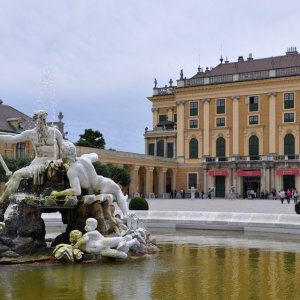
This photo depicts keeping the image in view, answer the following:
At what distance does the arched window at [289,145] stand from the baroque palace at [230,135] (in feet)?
0.33

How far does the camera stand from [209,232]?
54.7 feet

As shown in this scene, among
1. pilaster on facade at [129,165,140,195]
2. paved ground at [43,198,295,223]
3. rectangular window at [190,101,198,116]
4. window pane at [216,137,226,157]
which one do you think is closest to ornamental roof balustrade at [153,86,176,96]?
rectangular window at [190,101,198,116]

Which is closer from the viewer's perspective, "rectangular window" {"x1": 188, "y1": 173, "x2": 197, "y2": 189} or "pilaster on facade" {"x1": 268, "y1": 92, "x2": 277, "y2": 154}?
"pilaster on facade" {"x1": 268, "y1": 92, "x2": 277, "y2": 154}

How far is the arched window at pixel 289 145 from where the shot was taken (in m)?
59.0

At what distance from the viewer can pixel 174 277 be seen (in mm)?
8750

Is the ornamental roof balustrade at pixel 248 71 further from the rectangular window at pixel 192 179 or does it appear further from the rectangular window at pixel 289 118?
the rectangular window at pixel 192 179

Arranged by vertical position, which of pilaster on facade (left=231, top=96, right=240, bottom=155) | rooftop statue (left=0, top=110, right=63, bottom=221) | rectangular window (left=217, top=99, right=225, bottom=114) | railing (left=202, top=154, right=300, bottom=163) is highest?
rectangular window (left=217, top=99, right=225, bottom=114)

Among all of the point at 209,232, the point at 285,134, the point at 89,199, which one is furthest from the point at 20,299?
the point at 285,134

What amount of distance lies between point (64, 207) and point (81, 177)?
2.26 feet

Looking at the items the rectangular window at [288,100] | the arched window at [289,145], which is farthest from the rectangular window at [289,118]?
the arched window at [289,145]

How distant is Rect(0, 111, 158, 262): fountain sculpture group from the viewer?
33.9 ft

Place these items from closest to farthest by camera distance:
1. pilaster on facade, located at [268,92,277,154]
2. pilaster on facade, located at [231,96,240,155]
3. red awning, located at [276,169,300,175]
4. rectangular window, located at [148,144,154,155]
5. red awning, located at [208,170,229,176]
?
red awning, located at [276,169,300,175] < pilaster on facade, located at [268,92,277,154] < red awning, located at [208,170,229,176] < pilaster on facade, located at [231,96,240,155] < rectangular window, located at [148,144,154,155]

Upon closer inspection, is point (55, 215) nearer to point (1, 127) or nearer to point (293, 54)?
point (1, 127)

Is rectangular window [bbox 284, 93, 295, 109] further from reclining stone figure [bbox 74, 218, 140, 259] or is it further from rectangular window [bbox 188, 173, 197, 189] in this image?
reclining stone figure [bbox 74, 218, 140, 259]
